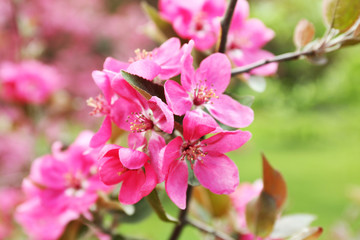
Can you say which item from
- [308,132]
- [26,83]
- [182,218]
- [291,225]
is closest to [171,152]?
[182,218]

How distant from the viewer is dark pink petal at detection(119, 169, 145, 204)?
1.27 feet

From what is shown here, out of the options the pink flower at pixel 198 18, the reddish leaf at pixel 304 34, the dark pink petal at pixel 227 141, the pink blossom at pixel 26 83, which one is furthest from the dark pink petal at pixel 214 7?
the pink blossom at pixel 26 83

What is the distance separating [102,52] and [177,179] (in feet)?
8.11

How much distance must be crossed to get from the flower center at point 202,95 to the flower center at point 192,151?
0.05m

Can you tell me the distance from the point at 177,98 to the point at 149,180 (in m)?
0.08

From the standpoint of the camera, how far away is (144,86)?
14.5 inches

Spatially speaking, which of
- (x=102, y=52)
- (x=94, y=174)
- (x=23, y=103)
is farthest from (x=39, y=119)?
(x=102, y=52)

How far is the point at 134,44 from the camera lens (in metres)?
3.17

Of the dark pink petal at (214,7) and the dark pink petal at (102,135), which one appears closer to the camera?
the dark pink petal at (102,135)

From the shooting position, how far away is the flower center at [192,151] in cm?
39

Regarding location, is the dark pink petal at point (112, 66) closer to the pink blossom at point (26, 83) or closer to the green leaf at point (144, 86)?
the green leaf at point (144, 86)

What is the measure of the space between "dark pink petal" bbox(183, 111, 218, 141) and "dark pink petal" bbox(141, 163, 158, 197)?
0.14 feet

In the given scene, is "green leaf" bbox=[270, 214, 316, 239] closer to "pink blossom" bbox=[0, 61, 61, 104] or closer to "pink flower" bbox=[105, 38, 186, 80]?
"pink flower" bbox=[105, 38, 186, 80]

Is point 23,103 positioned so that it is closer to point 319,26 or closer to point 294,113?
point 294,113
